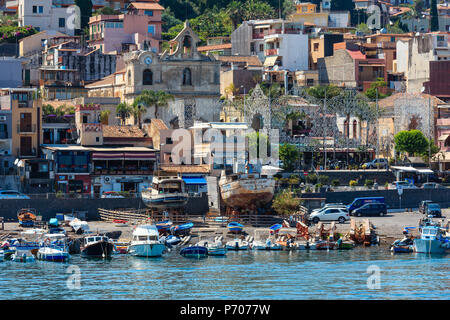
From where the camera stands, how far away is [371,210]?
248 feet

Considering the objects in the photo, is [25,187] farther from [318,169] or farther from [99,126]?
[318,169]

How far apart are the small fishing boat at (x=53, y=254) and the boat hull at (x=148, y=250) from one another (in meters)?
3.95

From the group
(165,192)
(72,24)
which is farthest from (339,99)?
(72,24)

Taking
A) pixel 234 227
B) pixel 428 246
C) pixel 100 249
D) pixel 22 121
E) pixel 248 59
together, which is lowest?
pixel 428 246

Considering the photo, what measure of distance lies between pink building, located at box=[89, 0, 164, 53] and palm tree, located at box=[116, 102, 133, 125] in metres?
31.8

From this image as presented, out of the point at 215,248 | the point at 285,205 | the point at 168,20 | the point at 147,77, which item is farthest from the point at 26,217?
the point at 168,20

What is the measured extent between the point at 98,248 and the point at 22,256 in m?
4.22

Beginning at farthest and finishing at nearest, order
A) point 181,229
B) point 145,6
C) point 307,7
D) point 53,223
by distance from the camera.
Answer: point 307,7, point 145,6, point 53,223, point 181,229

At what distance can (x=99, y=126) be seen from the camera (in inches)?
3317

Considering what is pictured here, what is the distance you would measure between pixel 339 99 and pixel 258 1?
201 ft

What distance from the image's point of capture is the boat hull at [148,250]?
57.2 metres

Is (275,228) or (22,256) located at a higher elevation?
(275,228)

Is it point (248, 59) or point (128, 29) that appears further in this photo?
point (128, 29)

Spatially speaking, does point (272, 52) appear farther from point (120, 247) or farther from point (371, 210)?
point (120, 247)
